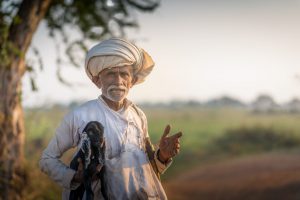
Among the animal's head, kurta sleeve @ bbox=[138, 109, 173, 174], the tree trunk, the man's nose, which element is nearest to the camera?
the animal's head

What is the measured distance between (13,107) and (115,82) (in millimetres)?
5520

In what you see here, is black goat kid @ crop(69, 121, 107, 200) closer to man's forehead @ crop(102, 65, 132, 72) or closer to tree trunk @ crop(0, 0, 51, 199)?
man's forehead @ crop(102, 65, 132, 72)

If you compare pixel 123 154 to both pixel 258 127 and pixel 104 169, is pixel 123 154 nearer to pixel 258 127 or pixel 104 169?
pixel 104 169

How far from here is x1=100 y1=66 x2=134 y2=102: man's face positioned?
11.9 ft

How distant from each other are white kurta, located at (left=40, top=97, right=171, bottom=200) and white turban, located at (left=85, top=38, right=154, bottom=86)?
24 cm

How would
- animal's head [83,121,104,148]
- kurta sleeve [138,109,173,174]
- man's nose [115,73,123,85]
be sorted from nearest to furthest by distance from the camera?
animal's head [83,121,104,148] → man's nose [115,73,123,85] → kurta sleeve [138,109,173,174]

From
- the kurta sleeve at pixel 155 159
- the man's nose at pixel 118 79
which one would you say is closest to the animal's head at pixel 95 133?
the man's nose at pixel 118 79

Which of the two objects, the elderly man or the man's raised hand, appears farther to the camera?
the man's raised hand

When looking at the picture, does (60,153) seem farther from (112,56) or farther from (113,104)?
(112,56)

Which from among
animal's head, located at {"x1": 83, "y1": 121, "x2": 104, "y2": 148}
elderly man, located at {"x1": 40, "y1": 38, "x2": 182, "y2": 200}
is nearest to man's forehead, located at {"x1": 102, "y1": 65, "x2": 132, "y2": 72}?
elderly man, located at {"x1": 40, "y1": 38, "x2": 182, "y2": 200}

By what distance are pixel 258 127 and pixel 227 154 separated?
349cm

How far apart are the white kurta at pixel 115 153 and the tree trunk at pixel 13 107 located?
5222 mm

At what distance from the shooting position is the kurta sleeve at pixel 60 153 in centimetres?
360

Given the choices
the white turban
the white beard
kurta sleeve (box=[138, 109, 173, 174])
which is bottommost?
kurta sleeve (box=[138, 109, 173, 174])
